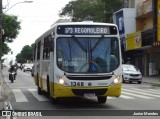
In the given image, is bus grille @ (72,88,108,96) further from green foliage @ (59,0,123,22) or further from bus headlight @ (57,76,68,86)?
green foliage @ (59,0,123,22)

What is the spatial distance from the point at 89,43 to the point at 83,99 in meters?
4.15

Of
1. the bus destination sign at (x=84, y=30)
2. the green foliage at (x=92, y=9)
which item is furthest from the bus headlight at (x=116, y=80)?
the green foliage at (x=92, y=9)

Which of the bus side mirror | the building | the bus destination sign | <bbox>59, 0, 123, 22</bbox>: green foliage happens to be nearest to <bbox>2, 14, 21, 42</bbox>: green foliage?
<bbox>59, 0, 123, 22</bbox>: green foliage

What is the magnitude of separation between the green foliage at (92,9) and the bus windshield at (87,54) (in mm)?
48167

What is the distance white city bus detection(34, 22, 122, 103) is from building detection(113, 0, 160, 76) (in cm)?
2718

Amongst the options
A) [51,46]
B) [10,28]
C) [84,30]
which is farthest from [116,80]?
[10,28]

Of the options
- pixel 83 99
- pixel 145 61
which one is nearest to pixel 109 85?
pixel 83 99

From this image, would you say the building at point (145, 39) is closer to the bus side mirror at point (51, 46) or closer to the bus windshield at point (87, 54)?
the bus side mirror at point (51, 46)

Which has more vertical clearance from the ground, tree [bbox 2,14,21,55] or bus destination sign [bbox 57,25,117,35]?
tree [bbox 2,14,21,55]

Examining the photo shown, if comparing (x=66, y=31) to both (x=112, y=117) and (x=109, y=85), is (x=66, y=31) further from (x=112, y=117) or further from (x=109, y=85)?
(x=112, y=117)

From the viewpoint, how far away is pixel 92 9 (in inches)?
2857

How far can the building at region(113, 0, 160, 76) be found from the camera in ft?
143

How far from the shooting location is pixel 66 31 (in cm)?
1527

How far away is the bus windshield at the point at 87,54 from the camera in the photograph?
1488 cm
